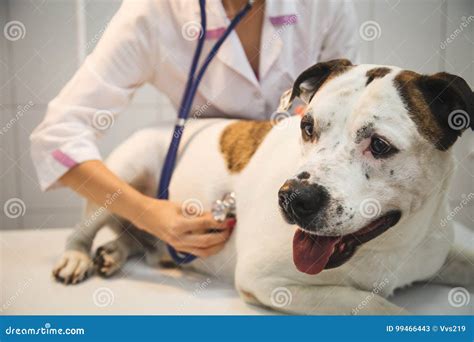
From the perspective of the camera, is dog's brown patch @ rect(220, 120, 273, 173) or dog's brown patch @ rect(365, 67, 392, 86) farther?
dog's brown patch @ rect(220, 120, 273, 173)

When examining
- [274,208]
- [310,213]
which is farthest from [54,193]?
[310,213]

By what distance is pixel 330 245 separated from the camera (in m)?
1.18

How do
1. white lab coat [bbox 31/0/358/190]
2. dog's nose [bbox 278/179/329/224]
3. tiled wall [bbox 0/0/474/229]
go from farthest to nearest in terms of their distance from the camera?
white lab coat [bbox 31/0/358/190] → tiled wall [bbox 0/0/474/229] → dog's nose [bbox 278/179/329/224]

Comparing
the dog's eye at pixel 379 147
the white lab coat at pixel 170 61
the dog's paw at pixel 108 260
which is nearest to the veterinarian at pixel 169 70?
the white lab coat at pixel 170 61

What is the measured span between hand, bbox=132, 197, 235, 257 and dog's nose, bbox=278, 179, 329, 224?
0.41 meters

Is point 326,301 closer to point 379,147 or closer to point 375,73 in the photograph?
point 379,147

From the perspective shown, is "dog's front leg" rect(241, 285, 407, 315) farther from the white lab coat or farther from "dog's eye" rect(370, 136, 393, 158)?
the white lab coat

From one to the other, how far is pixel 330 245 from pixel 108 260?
0.66 m

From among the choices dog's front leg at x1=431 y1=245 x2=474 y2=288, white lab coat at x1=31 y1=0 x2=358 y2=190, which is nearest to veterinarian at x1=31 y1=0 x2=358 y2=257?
white lab coat at x1=31 y1=0 x2=358 y2=190

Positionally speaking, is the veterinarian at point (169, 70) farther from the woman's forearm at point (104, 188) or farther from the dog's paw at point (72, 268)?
the dog's paw at point (72, 268)

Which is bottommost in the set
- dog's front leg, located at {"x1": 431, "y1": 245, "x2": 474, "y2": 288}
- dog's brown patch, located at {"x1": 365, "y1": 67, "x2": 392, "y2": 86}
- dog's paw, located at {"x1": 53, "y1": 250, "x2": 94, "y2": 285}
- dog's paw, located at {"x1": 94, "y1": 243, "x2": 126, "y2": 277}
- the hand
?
dog's paw, located at {"x1": 53, "y1": 250, "x2": 94, "y2": 285}

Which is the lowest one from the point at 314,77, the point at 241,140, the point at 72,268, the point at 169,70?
the point at 72,268

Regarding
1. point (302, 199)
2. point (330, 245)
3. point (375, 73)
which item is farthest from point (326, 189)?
point (375, 73)

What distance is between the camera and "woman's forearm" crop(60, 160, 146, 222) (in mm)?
1496
